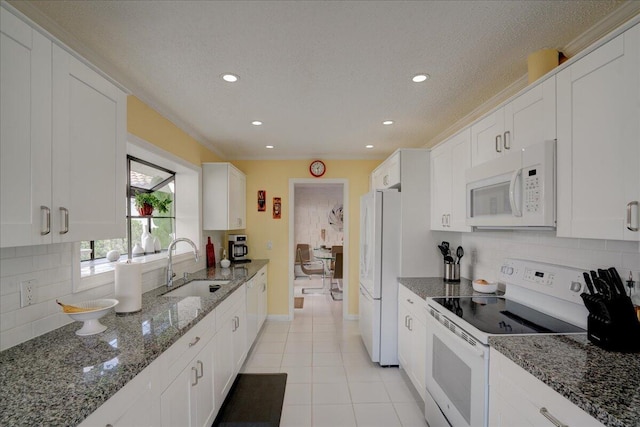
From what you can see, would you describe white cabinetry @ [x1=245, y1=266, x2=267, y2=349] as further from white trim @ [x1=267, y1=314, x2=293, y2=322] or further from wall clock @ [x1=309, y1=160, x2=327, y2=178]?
wall clock @ [x1=309, y1=160, x2=327, y2=178]

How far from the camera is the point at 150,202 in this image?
293 cm

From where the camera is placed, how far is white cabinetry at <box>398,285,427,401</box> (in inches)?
93.1

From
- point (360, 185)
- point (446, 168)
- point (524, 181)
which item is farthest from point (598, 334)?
point (360, 185)

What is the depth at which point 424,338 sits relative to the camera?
235 centimetres

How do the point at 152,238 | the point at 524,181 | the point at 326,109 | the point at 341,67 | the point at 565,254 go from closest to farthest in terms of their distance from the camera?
the point at 524,181
the point at 565,254
the point at 341,67
the point at 326,109
the point at 152,238

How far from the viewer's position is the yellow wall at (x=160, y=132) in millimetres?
2230

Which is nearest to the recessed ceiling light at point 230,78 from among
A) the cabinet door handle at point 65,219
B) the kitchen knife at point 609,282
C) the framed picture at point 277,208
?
the cabinet door handle at point 65,219

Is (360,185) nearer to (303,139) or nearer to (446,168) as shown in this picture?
(303,139)

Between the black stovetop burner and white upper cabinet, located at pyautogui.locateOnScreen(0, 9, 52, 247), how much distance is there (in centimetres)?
200

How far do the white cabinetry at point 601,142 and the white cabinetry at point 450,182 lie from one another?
35.3 inches

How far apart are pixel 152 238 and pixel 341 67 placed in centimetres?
232

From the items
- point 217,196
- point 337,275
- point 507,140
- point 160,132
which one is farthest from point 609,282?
point 337,275

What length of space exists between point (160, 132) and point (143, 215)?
2.64ft

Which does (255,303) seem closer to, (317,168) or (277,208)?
(277,208)
